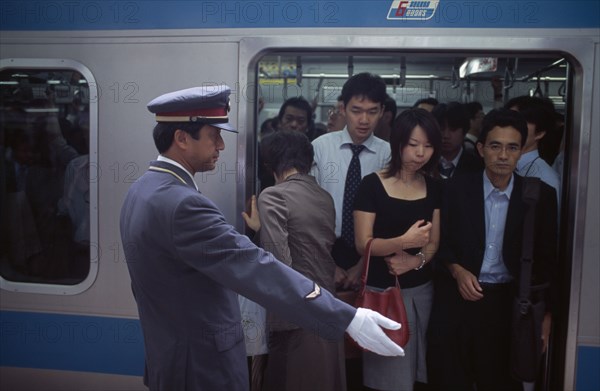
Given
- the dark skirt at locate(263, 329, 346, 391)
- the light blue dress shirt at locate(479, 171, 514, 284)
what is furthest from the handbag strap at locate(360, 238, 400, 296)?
the light blue dress shirt at locate(479, 171, 514, 284)

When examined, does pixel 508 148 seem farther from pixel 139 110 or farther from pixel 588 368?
pixel 139 110

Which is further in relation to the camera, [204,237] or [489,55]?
[489,55]

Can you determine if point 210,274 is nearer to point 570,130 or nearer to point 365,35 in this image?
point 365,35

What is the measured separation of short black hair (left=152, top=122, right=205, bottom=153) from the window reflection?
1.14 m

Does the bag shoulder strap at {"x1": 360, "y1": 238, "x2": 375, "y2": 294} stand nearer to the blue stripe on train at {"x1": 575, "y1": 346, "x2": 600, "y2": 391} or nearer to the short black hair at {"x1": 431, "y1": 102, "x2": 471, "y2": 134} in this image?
the blue stripe on train at {"x1": 575, "y1": 346, "x2": 600, "y2": 391}

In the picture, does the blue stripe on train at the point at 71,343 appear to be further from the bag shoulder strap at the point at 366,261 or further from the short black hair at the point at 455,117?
the short black hair at the point at 455,117

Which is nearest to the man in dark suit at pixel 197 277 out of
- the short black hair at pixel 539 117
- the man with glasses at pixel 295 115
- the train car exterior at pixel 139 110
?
the train car exterior at pixel 139 110

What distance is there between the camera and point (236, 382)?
6.27ft

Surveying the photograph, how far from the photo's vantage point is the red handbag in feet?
8.45

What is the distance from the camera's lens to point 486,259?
8.84 feet

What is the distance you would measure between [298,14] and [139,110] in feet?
2.95

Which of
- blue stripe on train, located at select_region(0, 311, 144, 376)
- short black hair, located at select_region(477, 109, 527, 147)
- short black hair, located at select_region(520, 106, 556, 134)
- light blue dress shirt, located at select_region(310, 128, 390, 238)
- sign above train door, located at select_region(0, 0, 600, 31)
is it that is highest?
sign above train door, located at select_region(0, 0, 600, 31)

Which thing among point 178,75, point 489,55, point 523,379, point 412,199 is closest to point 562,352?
point 523,379

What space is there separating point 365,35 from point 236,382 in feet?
5.26
